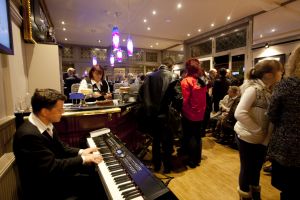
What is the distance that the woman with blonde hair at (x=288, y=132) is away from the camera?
1212 millimetres

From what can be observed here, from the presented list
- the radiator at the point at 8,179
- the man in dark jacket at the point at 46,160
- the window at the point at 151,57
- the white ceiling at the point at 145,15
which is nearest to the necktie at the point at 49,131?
the man in dark jacket at the point at 46,160

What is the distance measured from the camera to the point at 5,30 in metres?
1.57

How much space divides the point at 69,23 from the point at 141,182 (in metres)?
7.46

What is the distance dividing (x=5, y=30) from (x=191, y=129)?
2.70 metres

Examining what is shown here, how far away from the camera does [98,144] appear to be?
172cm

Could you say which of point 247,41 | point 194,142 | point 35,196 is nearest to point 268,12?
point 247,41

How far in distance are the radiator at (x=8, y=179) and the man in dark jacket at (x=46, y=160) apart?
0.21 m

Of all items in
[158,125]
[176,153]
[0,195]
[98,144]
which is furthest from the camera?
[176,153]

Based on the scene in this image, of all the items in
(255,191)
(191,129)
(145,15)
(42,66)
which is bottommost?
(255,191)

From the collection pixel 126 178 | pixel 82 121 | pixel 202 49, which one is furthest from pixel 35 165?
pixel 202 49

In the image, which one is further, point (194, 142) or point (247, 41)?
point (247, 41)

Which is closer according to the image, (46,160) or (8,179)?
(46,160)

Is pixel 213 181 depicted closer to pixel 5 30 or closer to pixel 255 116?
pixel 255 116

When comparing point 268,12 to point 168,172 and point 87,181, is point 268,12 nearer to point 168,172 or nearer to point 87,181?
point 168,172
